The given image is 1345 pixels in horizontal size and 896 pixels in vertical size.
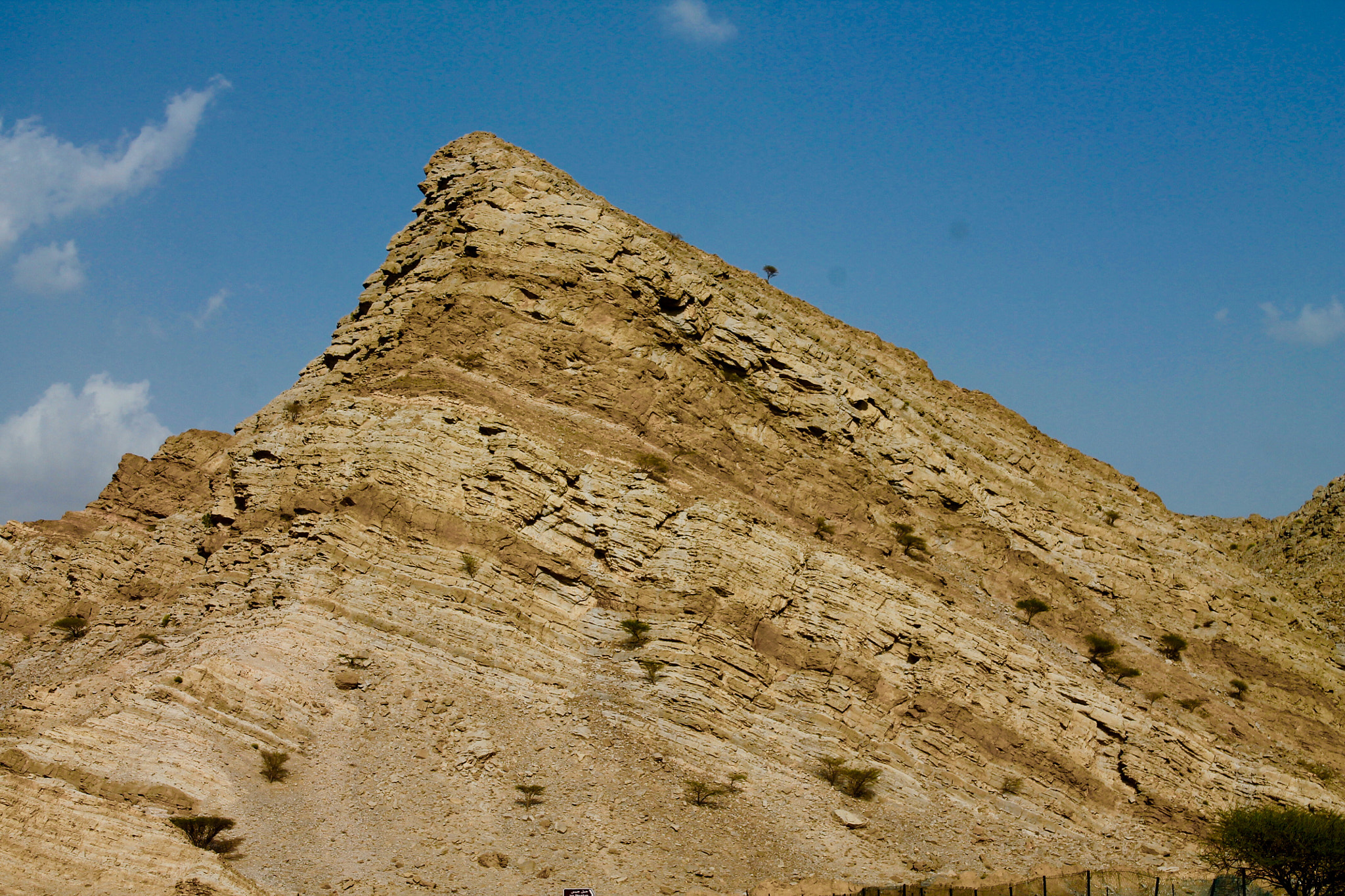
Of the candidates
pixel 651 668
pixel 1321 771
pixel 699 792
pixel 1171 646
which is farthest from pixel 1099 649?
pixel 699 792

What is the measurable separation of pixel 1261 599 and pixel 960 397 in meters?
15.9

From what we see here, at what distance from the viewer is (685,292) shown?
1403 inches

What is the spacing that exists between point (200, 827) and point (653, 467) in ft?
54.3

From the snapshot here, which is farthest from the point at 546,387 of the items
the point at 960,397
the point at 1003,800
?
the point at 960,397

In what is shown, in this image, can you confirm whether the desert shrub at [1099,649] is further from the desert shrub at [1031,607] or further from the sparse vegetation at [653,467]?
the sparse vegetation at [653,467]

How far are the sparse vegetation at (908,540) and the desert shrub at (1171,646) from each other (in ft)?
30.1

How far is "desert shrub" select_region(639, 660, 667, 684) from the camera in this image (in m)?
24.4

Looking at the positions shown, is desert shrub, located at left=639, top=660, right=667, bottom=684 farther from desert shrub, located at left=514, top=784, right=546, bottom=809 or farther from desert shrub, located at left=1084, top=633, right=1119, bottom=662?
desert shrub, located at left=1084, top=633, right=1119, bottom=662

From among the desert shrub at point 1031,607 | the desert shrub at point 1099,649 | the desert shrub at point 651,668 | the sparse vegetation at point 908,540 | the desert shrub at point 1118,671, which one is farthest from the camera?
the sparse vegetation at point 908,540

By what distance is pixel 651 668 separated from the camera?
971 inches

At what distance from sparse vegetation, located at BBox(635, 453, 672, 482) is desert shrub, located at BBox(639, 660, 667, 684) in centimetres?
668

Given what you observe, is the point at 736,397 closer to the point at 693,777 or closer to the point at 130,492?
the point at 693,777

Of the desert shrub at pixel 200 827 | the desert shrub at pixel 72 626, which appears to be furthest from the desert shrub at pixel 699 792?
the desert shrub at pixel 72 626

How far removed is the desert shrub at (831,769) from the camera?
2402cm
